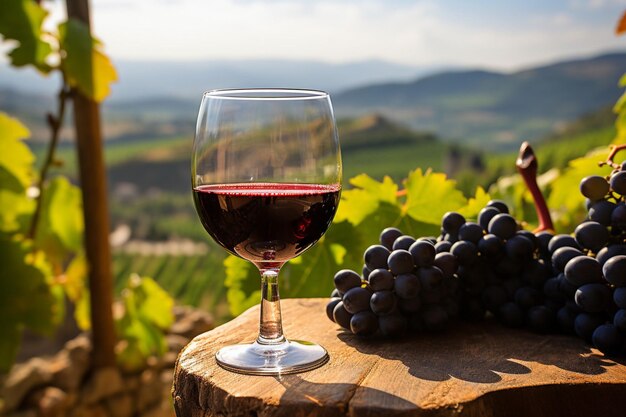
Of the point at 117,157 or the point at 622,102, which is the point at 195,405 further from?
the point at 117,157

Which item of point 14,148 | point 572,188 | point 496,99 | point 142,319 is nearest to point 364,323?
point 572,188

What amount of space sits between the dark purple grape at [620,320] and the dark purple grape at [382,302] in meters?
0.36

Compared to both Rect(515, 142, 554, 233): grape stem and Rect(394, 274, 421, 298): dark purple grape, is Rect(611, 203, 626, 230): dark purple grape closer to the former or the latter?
Rect(515, 142, 554, 233): grape stem

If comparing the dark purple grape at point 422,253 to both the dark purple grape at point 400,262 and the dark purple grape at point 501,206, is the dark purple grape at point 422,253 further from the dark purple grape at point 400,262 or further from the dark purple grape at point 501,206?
the dark purple grape at point 501,206

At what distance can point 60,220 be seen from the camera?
3.00 metres

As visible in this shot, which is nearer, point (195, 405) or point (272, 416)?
point (272, 416)

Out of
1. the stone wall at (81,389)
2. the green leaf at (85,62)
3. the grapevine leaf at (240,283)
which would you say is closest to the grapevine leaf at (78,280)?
the stone wall at (81,389)

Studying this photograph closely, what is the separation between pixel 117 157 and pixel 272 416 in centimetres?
2309

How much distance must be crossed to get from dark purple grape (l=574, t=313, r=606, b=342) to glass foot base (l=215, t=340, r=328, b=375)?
44 centimetres

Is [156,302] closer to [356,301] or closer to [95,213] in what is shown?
[95,213]

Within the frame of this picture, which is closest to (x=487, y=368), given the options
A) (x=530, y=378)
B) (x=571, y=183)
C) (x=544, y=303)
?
(x=530, y=378)

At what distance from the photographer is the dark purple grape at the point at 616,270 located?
115 cm

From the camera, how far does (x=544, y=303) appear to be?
4.35ft

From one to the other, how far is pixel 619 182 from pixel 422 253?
14.2 inches
